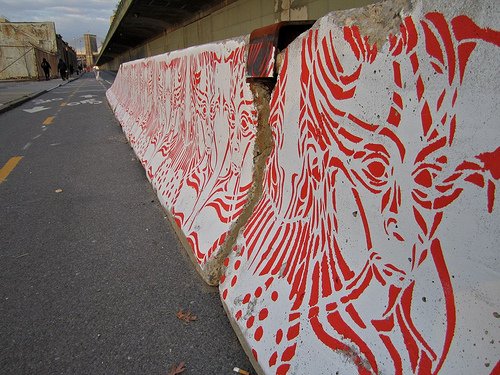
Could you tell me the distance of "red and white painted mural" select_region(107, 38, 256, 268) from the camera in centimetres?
227

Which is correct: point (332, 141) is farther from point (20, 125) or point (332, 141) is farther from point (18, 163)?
point (20, 125)

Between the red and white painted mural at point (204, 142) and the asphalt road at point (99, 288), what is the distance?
Answer: 11.1 inches

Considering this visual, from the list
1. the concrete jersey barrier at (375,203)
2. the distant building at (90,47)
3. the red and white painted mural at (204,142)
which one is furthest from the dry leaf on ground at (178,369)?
the distant building at (90,47)

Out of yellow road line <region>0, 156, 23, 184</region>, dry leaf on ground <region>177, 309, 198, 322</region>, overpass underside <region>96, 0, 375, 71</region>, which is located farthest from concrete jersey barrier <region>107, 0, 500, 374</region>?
overpass underside <region>96, 0, 375, 71</region>

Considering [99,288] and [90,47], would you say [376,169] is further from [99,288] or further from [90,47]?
[90,47]

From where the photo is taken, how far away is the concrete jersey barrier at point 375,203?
0.94 metres

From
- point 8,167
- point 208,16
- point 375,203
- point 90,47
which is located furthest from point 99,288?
point 90,47

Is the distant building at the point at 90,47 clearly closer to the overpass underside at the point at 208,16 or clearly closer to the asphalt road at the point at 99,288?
the overpass underside at the point at 208,16

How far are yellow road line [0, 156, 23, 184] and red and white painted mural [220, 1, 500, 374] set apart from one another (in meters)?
4.62

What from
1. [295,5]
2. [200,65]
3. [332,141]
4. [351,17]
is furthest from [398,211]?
[295,5]

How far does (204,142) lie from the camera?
9.92 feet

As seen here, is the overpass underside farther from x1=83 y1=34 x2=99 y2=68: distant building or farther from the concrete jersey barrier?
x1=83 y1=34 x2=99 y2=68: distant building

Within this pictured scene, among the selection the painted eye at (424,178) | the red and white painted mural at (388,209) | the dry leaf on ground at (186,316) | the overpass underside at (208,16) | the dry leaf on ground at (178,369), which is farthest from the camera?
the overpass underside at (208,16)

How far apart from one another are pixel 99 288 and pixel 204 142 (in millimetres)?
1335
